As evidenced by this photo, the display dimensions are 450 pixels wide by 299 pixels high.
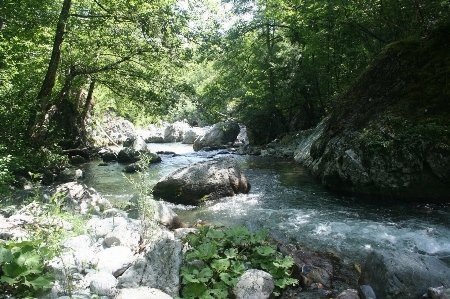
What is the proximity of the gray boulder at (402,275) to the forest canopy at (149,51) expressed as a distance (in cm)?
629

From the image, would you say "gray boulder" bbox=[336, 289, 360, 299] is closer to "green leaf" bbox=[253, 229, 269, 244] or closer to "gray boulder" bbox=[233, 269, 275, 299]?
"gray boulder" bbox=[233, 269, 275, 299]

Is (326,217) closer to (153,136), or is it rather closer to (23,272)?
(23,272)

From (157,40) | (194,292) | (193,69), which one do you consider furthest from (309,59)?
(194,292)

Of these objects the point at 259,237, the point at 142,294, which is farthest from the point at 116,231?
the point at 259,237

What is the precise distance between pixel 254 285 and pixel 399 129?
5973mm

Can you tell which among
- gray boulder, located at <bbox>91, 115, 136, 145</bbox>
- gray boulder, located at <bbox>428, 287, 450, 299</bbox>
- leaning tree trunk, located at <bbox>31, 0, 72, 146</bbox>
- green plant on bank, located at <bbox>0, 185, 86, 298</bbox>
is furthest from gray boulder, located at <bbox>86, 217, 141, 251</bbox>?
gray boulder, located at <bbox>91, 115, 136, 145</bbox>

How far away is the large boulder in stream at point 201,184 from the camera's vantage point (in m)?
8.56

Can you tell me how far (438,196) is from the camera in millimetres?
7223

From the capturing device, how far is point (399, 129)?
772 cm

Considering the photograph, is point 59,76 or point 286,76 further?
point 286,76

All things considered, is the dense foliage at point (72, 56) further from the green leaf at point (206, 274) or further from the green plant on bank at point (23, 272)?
the green leaf at point (206, 274)

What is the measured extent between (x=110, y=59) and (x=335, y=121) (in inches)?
356

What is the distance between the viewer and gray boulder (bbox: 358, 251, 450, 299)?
3641 millimetres

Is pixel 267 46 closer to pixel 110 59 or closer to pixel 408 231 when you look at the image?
pixel 110 59
